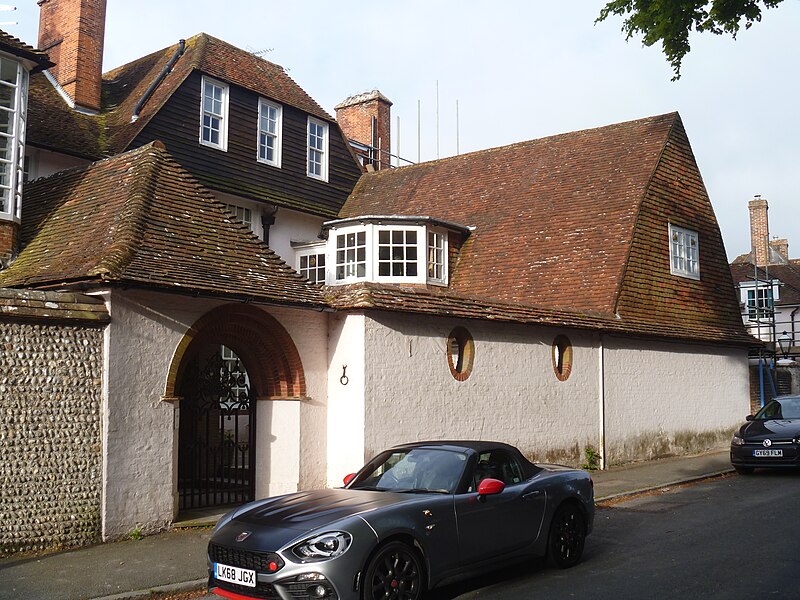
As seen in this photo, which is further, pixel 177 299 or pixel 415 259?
pixel 415 259

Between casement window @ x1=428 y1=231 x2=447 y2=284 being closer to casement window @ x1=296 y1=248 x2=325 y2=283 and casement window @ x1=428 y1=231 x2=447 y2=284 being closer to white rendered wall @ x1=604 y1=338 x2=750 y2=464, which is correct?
casement window @ x1=296 y1=248 x2=325 y2=283

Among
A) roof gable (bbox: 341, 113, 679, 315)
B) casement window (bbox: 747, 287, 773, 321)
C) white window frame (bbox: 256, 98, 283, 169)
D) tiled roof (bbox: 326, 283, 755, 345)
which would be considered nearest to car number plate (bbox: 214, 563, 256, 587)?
tiled roof (bbox: 326, 283, 755, 345)

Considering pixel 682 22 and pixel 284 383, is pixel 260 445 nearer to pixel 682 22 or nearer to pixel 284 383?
pixel 284 383

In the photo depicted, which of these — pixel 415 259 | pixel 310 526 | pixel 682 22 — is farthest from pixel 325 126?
pixel 310 526

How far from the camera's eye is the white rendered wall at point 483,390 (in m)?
12.8

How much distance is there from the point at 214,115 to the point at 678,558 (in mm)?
16820

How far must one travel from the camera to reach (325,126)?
24.7m

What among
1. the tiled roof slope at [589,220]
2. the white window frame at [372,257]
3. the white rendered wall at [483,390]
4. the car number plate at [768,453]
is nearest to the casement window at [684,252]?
the tiled roof slope at [589,220]

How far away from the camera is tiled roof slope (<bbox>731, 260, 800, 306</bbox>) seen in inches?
1447

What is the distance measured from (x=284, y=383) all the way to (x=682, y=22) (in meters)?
8.39

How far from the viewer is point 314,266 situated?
22.2 metres

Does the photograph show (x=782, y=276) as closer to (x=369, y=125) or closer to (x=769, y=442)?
(x=369, y=125)

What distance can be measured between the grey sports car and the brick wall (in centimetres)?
310

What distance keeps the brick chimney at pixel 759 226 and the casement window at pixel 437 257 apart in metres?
26.6
